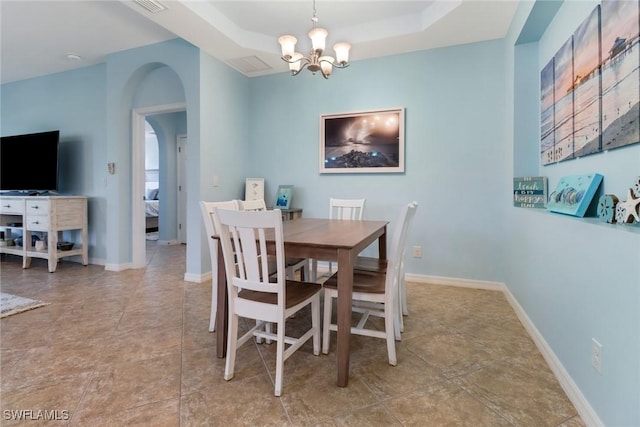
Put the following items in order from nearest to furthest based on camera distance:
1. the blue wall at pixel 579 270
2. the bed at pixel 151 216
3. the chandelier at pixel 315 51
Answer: the blue wall at pixel 579 270 → the chandelier at pixel 315 51 → the bed at pixel 151 216

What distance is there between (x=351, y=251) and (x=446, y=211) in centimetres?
216

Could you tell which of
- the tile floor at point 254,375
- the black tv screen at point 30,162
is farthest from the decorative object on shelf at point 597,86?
the black tv screen at point 30,162

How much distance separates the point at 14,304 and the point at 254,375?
8.18 ft

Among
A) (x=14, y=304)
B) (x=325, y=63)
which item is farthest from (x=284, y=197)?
(x=14, y=304)

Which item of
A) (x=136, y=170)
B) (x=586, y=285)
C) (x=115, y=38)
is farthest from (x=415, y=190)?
(x=115, y=38)

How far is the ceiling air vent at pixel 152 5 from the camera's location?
2.44 m

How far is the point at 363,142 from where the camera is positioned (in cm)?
363

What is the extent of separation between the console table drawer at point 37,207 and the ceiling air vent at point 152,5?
273 centimetres

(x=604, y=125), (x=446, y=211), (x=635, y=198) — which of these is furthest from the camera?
(x=446, y=211)

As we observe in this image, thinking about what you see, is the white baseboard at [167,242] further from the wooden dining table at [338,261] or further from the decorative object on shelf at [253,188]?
the wooden dining table at [338,261]

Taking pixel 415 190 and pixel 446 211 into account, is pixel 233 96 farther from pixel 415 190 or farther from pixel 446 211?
pixel 446 211

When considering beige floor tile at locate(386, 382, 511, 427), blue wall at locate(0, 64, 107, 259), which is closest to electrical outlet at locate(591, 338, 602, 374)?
beige floor tile at locate(386, 382, 511, 427)

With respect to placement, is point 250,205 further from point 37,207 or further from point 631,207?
point 37,207

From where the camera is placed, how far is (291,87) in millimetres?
3951
